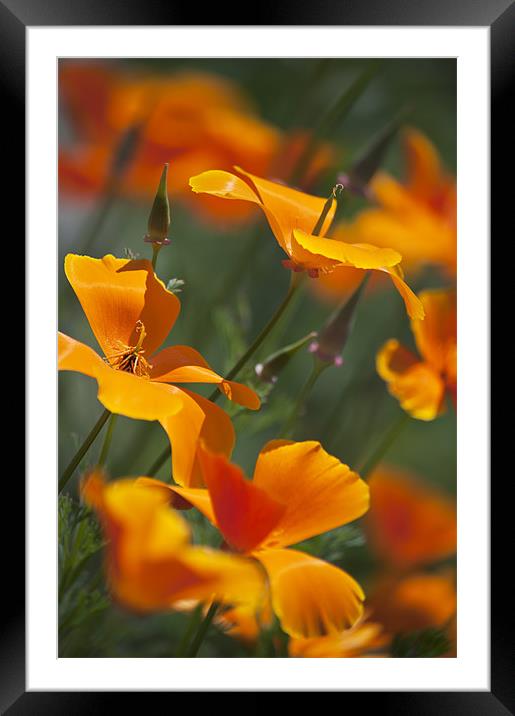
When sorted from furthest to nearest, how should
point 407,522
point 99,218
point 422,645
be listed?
1. point 407,522
2. point 99,218
3. point 422,645

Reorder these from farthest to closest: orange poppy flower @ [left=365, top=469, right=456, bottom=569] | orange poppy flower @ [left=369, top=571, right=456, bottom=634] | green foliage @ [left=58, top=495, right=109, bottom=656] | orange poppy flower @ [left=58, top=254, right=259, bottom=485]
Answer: orange poppy flower @ [left=365, top=469, right=456, bottom=569] → orange poppy flower @ [left=369, top=571, right=456, bottom=634] → green foliage @ [left=58, top=495, right=109, bottom=656] → orange poppy flower @ [left=58, top=254, right=259, bottom=485]

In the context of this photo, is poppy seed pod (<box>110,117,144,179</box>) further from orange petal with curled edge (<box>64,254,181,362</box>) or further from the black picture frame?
orange petal with curled edge (<box>64,254,181,362</box>)

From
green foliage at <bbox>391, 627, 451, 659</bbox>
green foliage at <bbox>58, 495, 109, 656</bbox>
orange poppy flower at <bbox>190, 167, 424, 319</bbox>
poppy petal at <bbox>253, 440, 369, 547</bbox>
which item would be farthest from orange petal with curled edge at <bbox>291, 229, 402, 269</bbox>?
green foliage at <bbox>391, 627, 451, 659</bbox>

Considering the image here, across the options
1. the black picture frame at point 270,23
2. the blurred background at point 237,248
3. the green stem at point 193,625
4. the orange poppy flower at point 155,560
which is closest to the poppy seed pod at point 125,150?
the blurred background at point 237,248

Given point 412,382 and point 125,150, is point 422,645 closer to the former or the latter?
point 412,382

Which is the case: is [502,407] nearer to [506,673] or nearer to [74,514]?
[506,673]

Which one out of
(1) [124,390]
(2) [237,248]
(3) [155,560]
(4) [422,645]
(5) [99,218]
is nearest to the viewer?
(3) [155,560]

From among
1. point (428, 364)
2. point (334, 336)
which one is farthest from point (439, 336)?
point (334, 336)

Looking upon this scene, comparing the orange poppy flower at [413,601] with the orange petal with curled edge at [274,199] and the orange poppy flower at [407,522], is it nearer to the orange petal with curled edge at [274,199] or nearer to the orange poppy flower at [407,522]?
the orange poppy flower at [407,522]
